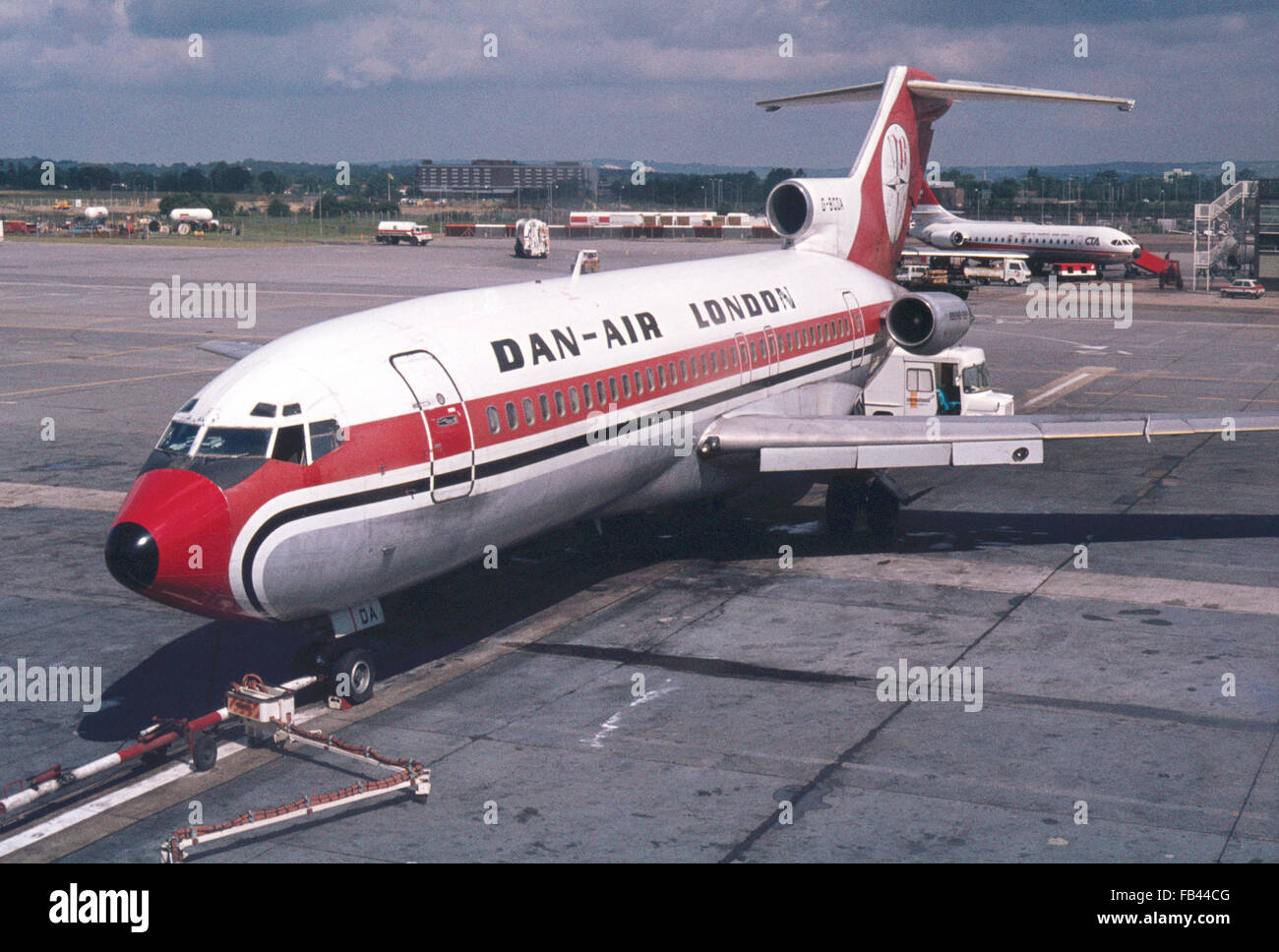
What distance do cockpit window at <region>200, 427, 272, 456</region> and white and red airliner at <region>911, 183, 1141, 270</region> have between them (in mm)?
80036

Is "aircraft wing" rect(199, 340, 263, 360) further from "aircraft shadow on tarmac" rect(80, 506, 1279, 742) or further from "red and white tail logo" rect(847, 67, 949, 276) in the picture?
"red and white tail logo" rect(847, 67, 949, 276)

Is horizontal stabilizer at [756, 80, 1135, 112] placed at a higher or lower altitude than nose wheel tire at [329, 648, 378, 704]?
higher

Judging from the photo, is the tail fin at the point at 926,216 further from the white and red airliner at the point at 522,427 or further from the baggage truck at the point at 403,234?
the white and red airliner at the point at 522,427

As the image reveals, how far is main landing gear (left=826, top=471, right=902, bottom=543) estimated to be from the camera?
82.8 ft

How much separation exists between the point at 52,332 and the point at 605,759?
49750 millimetres

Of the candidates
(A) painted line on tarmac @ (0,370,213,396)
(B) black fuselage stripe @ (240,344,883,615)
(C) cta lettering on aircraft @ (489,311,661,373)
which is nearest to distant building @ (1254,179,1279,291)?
(A) painted line on tarmac @ (0,370,213,396)

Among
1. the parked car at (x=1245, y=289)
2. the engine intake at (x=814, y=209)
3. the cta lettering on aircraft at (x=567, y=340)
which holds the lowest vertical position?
the cta lettering on aircraft at (x=567, y=340)

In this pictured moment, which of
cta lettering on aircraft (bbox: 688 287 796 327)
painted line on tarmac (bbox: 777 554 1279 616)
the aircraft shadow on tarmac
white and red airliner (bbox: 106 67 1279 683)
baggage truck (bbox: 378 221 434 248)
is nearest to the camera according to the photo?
white and red airliner (bbox: 106 67 1279 683)

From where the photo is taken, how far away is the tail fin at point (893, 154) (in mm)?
30766

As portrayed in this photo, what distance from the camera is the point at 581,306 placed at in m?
20.8

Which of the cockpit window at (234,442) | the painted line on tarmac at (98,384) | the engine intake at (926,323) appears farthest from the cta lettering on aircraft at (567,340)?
the painted line on tarmac at (98,384)

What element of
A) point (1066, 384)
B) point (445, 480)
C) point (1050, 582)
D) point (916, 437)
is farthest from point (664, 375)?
point (1066, 384)

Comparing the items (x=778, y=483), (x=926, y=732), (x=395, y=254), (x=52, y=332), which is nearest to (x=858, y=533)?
(x=778, y=483)

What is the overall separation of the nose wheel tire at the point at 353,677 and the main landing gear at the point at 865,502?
10.9m
